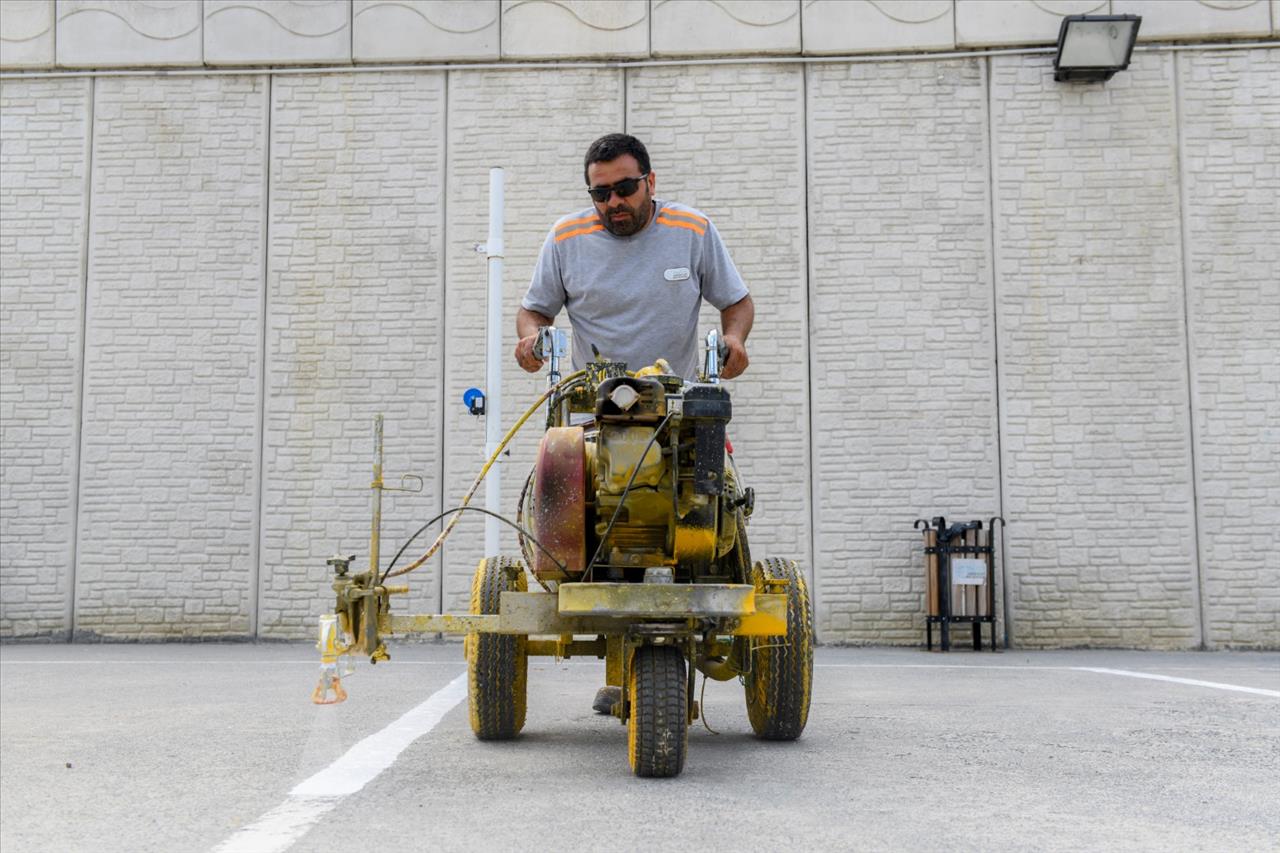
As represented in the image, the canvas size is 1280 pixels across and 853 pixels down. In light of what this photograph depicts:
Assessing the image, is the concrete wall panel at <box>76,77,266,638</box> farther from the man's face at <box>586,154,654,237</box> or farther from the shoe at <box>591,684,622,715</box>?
the man's face at <box>586,154,654,237</box>

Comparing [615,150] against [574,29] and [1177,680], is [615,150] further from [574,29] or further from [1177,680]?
[574,29]

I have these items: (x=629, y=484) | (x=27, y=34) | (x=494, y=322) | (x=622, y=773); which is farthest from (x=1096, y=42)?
(x=27, y=34)

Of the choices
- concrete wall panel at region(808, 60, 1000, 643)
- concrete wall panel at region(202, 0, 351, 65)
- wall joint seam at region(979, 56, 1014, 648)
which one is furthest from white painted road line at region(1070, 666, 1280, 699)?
concrete wall panel at region(202, 0, 351, 65)

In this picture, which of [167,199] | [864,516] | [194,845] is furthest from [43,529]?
Result: [194,845]

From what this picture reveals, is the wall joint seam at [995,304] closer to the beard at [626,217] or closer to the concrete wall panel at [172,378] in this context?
the concrete wall panel at [172,378]

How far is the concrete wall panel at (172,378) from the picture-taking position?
1222 cm

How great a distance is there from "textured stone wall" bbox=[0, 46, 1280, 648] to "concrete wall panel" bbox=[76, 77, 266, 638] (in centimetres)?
3

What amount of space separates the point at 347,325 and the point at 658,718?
356 inches

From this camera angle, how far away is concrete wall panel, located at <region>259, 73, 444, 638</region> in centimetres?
1219

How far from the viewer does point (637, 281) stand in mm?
4883

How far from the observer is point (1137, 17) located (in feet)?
37.8

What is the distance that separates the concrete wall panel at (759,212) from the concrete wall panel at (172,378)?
13.0 feet

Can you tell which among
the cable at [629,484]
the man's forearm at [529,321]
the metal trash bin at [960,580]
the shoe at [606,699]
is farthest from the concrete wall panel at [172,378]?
the cable at [629,484]

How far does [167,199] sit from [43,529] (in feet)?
10.9
